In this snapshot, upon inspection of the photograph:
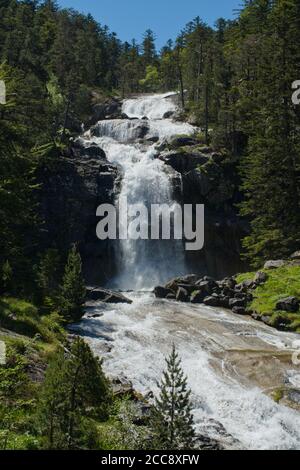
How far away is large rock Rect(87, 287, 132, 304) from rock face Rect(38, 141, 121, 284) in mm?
10923

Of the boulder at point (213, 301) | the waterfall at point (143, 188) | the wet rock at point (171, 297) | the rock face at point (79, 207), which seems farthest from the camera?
the rock face at point (79, 207)

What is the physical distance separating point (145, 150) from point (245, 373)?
3753 centimetres

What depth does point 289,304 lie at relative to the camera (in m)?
26.0

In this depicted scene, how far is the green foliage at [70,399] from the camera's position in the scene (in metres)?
8.84

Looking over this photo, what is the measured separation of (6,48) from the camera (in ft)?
218

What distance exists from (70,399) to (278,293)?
67.8ft

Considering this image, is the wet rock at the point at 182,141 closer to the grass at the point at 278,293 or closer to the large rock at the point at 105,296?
the grass at the point at 278,293

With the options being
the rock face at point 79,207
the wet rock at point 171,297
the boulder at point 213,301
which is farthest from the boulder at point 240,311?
the rock face at point 79,207

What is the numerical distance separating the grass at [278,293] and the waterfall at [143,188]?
44.5ft

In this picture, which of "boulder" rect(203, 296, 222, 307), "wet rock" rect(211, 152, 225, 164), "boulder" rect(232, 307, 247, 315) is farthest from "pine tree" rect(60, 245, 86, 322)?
"wet rock" rect(211, 152, 225, 164)

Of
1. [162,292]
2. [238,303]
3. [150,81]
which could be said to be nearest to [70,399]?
[238,303]

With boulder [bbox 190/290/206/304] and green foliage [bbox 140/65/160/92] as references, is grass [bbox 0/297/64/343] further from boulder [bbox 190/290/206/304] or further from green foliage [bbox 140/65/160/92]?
green foliage [bbox 140/65/160/92]
